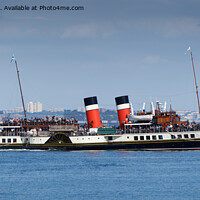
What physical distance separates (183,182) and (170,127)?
83.9ft

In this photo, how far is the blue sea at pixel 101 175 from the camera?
43.1 meters

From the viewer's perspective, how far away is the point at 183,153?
230 feet

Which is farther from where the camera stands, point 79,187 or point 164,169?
point 164,169

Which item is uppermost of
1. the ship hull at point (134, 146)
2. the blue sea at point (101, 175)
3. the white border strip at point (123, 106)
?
the white border strip at point (123, 106)

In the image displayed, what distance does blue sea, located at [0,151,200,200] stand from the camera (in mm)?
43125

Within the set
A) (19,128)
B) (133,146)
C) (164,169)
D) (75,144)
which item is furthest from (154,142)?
(19,128)

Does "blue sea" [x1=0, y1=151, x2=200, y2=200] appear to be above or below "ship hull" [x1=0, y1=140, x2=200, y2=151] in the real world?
below

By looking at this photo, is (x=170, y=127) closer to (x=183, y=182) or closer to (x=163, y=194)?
(x=183, y=182)

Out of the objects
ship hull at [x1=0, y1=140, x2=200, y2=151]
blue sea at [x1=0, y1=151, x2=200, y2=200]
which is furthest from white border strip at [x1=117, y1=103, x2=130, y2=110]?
blue sea at [x1=0, y1=151, x2=200, y2=200]

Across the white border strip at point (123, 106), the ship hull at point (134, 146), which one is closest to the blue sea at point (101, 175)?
the ship hull at point (134, 146)

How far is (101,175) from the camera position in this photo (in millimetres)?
52500

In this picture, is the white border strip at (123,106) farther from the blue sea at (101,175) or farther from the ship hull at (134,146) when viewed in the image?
the blue sea at (101,175)

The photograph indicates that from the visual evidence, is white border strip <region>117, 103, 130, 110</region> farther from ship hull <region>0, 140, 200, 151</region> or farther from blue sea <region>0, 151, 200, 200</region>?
blue sea <region>0, 151, 200, 200</region>

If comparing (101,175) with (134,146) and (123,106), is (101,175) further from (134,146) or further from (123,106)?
(123,106)
